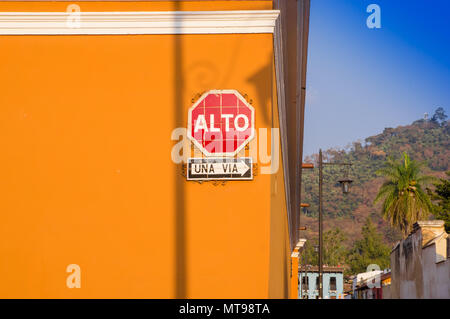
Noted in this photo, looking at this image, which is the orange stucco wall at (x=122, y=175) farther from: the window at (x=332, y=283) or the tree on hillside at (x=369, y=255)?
the tree on hillside at (x=369, y=255)

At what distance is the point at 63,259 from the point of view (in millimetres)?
6875

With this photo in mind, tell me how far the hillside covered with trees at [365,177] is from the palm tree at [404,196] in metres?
47.8

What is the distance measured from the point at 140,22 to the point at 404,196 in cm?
4637

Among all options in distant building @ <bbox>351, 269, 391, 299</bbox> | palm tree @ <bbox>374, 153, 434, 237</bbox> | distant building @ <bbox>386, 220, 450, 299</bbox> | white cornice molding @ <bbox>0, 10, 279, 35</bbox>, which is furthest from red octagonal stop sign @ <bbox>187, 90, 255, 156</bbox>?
palm tree @ <bbox>374, 153, 434, 237</bbox>

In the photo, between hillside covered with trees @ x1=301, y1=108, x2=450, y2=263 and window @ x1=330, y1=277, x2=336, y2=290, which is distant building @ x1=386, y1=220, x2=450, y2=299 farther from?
hillside covered with trees @ x1=301, y1=108, x2=450, y2=263

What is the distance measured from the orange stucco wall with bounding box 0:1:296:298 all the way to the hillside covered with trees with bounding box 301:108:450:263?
95.5 metres

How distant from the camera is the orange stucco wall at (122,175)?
22.3 ft

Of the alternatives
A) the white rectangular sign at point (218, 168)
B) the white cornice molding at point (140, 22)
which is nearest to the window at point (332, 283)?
the white rectangular sign at point (218, 168)

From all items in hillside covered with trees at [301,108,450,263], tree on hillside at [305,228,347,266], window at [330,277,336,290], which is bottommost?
window at [330,277,336,290]

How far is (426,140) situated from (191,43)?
155636mm

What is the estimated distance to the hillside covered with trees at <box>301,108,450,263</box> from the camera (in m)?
118
